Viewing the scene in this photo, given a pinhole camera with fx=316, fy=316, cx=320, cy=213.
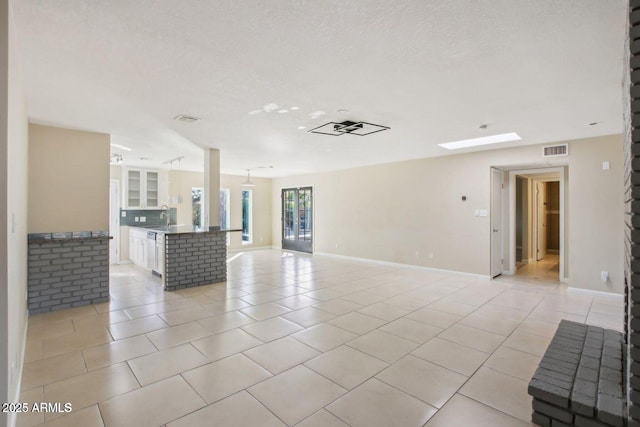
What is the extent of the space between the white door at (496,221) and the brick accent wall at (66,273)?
6.56 metres

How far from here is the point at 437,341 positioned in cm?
315

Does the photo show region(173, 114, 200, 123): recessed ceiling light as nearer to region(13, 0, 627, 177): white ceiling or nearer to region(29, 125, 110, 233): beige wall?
region(13, 0, 627, 177): white ceiling

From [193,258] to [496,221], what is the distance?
5748 mm

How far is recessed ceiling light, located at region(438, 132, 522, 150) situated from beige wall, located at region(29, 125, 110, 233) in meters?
5.42

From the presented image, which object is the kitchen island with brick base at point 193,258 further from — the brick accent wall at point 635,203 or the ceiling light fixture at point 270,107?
the brick accent wall at point 635,203

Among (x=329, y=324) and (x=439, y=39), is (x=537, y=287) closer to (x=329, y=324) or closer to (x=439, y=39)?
(x=329, y=324)

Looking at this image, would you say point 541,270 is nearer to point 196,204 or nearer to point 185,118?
point 185,118

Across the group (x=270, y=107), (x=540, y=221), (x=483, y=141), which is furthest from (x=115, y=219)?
(x=540, y=221)

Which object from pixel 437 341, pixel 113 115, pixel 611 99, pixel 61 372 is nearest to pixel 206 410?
pixel 61 372

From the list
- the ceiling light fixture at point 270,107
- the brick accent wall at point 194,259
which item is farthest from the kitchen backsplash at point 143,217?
the ceiling light fixture at point 270,107

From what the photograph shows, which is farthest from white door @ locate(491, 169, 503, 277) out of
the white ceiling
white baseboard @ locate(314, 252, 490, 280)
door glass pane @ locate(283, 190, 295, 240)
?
door glass pane @ locate(283, 190, 295, 240)

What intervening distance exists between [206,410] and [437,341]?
7.25ft

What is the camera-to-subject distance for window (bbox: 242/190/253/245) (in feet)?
34.4

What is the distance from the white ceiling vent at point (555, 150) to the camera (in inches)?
201
